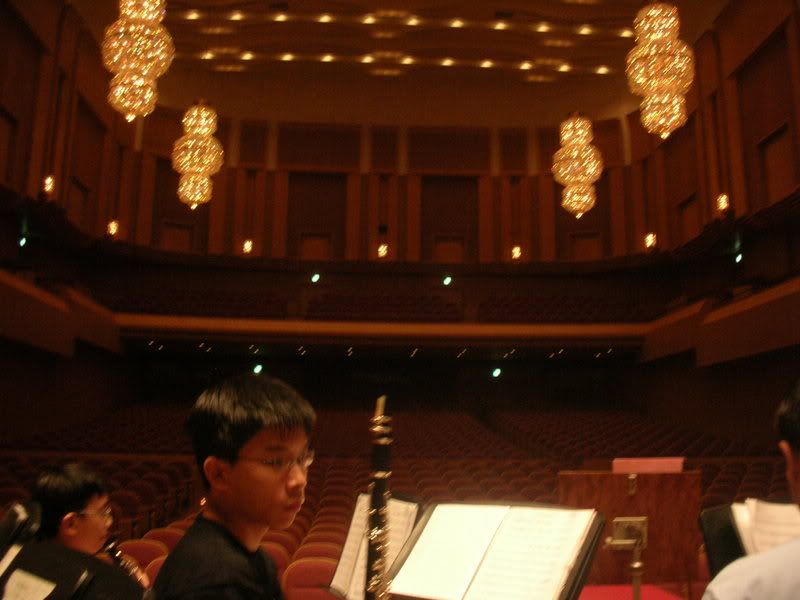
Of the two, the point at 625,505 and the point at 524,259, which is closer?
the point at 625,505

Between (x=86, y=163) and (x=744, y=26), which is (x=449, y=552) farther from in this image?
(x=86, y=163)

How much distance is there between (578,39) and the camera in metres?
12.6

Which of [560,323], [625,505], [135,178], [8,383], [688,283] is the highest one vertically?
[135,178]

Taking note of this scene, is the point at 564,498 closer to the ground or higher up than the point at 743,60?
closer to the ground

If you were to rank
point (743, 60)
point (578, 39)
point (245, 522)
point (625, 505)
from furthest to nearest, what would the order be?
point (578, 39)
point (743, 60)
point (625, 505)
point (245, 522)

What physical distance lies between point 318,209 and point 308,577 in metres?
13.1

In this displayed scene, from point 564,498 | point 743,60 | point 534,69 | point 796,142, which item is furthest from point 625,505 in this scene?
point 534,69

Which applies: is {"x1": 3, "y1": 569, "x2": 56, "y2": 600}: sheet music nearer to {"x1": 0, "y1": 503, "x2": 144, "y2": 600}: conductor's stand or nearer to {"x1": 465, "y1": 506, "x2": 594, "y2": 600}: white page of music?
{"x1": 0, "y1": 503, "x2": 144, "y2": 600}: conductor's stand

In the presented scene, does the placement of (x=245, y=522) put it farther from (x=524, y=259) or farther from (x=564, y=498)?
(x=524, y=259)

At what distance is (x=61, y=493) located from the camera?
2.11 meters

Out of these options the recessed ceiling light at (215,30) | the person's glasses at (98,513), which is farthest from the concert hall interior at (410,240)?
the person's glasses at (98,513)

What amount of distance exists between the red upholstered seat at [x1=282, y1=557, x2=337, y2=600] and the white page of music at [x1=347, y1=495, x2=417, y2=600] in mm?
919

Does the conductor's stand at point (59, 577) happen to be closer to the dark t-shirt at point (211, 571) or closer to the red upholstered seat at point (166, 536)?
the dark t-shirt at point (211, 571)

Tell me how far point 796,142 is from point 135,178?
455 inches
